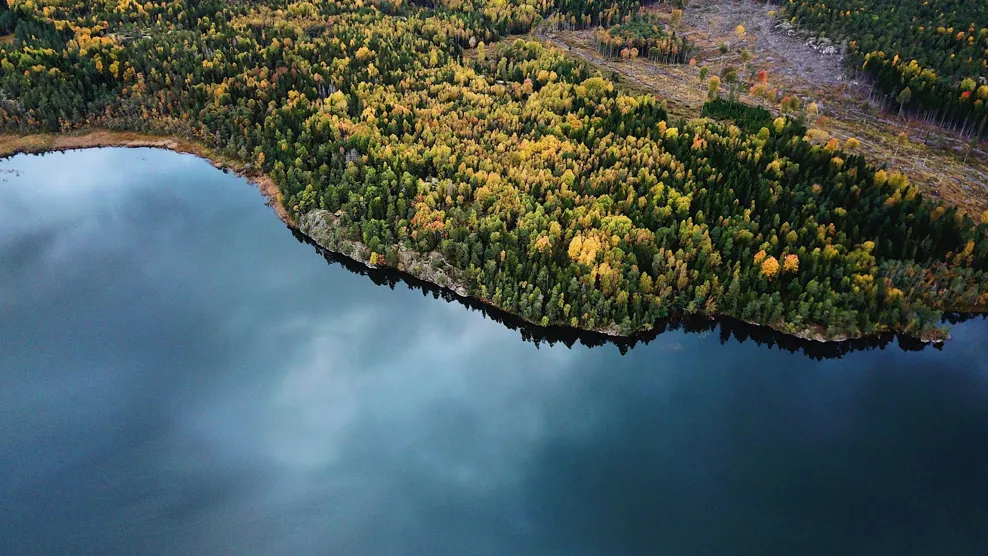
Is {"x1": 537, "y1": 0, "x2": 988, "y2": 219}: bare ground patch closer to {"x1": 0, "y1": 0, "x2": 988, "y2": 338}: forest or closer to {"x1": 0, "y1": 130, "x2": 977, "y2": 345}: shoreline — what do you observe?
{"x1": 0, "y1": 0, "x2": 988, "y2": 338}: forest

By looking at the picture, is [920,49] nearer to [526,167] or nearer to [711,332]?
[526,167]

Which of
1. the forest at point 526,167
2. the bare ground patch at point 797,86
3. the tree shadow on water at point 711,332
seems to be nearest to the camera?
the tree shadow on water at point 711,332

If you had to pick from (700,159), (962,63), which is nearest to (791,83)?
(962,63)

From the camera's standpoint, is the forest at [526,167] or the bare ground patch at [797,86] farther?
the bare ground patch at [797,86]

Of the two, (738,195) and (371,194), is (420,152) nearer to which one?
(371,194)

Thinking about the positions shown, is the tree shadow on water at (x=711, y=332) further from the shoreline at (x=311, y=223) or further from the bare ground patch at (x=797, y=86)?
the bare ground patch at (x=797, y=86)

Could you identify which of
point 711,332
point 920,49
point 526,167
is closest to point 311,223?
point 526,167

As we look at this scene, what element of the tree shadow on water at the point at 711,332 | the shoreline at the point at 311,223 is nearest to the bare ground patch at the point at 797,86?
the tree shadow on water at the point at 711,332
